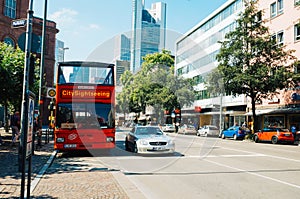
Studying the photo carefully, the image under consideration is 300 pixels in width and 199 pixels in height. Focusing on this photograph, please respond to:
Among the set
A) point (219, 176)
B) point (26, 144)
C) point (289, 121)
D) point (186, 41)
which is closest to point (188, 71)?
point (186, 41)

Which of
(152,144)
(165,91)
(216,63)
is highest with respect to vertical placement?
(216,63)

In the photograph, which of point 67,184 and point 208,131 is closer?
point 67,184

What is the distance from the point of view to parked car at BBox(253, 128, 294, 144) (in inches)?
994

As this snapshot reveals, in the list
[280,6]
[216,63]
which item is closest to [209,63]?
[216,63]

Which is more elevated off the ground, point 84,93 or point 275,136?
point 84,93

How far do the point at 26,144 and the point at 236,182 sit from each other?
5313mm

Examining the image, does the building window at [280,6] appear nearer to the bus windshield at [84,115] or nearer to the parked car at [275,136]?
the parked car at [275,136]

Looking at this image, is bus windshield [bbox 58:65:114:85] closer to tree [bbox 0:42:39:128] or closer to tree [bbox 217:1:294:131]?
tree [bbox 0:42:39:128]

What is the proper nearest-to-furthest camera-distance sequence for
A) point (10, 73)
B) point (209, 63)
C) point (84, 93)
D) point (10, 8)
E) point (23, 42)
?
point (23, 42) → point (84, 93) → point (10, 73) → point (10, 8) → point (209, 63)

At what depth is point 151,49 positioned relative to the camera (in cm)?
1209

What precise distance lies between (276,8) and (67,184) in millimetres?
33915

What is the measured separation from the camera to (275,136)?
2570cm

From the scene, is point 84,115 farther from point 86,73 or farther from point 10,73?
point 10,73

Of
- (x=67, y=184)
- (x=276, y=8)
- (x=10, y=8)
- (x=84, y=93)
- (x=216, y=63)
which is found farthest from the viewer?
(x=216, y=63)
